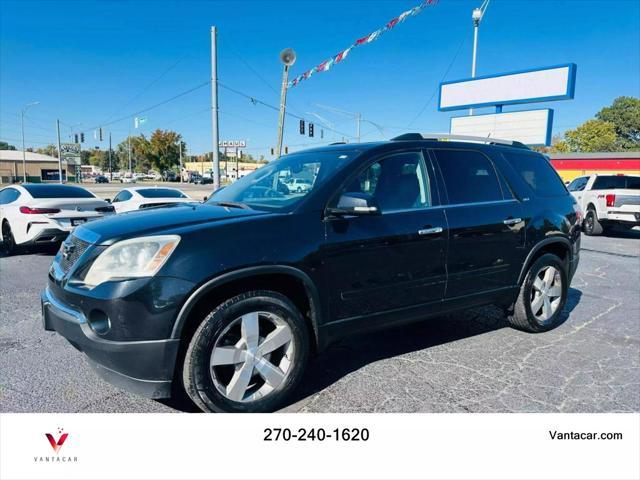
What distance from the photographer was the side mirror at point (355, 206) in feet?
9.46

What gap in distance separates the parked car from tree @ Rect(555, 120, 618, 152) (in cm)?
7473

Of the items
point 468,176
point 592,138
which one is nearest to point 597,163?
point 592,138

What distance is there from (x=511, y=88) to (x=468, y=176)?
2039 centimetres

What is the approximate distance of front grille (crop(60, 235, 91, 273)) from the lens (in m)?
2.79

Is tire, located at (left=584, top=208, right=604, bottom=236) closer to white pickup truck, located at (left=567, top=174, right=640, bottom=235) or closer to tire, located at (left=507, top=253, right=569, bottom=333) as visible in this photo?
white pickup truck, located at (left=567, top=174, right=640, bottom=235)

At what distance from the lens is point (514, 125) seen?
71.6 feet

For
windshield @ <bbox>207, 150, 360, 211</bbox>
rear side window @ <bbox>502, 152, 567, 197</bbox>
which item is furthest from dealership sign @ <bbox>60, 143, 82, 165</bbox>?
rear side window @ <bbox>502, 152, 567, 197</bbox>

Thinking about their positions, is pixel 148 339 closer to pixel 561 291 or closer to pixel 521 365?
pixel 521 365

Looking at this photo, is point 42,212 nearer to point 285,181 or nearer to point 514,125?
point 285,181

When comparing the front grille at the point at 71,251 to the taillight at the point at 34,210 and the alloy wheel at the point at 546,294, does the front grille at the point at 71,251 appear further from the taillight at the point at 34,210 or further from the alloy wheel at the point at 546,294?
the taillight at the point at 34,210

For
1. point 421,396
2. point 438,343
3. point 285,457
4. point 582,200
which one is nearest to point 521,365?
point 438,343

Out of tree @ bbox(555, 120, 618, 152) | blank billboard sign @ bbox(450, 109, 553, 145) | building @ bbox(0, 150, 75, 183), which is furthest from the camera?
building @ bbox(0, 150, 75, 183)

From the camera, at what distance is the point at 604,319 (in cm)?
497

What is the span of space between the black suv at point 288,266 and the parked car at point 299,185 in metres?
0.07
